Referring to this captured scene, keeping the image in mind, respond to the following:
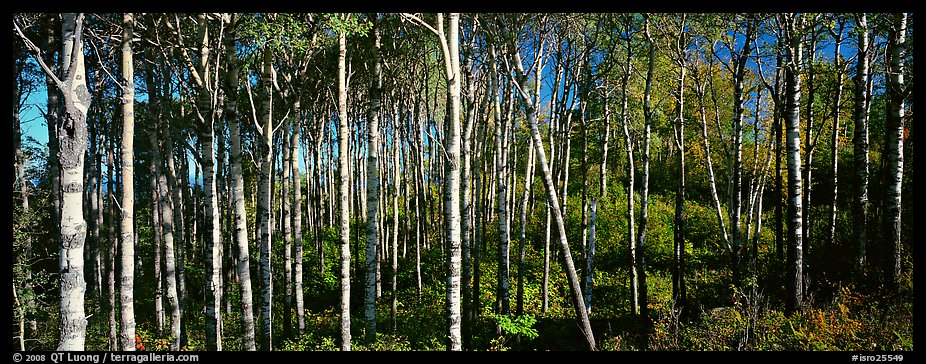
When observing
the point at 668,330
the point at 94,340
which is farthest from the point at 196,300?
the point at 668,330

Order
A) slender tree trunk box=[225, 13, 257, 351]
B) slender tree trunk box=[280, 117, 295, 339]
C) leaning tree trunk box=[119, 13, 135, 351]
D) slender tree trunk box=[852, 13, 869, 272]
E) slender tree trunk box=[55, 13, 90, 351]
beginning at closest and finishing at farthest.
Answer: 1. slender tree trunk box=[55, 13, 90, 351]
2. leaning tree trunk box=[119, 13, 135, 351]
3. slender tree trunk box=[225, 13, 257, 351]
4. slender tree trunk box=[852, 13, 869, 272]
5. slender tree trunk box=[280, 117, 295, 339]

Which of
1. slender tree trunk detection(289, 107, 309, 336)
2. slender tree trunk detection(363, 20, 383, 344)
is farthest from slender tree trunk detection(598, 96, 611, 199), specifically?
slender tree trunk detection(289, 107, 309, 336)

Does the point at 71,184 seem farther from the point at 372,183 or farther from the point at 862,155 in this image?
the point at 862,155

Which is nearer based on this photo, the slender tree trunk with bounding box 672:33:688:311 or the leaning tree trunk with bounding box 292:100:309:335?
the leaning tree trunk with bounding box 292:100:309:335

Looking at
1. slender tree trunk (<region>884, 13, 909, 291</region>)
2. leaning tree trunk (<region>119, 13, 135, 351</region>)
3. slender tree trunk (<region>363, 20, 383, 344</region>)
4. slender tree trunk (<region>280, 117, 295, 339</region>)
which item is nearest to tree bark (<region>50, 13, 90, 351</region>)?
leaning tree trunk (<region>119, 13, 135, 351</region>)

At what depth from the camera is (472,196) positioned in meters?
13.4

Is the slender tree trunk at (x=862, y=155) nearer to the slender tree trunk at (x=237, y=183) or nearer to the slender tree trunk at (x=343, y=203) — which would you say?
the slender tree trunk at (x=343, y=203)

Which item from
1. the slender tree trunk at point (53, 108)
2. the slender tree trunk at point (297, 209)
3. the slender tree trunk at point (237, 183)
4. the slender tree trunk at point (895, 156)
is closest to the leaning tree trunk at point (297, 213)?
the slender tree trunk at point (297, 209)

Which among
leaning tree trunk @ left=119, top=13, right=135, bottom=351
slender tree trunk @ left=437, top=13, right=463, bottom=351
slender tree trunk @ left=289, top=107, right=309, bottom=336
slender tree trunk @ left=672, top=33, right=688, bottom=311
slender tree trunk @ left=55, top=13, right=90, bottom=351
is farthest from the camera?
slender tree trunk @ left=672, top=33, right=688, bottom=311

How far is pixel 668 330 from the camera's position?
10.2 meters

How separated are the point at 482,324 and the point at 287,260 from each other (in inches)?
234

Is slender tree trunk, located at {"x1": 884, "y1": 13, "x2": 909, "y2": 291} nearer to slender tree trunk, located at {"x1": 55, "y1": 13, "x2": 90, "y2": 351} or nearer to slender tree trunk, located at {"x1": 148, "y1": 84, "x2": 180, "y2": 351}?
slender tree trunk, located at {"x1": 55, "y1": 13, "x2": 90, "y2": 351}

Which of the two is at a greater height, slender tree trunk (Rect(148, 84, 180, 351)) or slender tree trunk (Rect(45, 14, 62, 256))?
slender tree trunk (Rect(45, 14, 62, 256))

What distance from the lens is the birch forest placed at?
7.70m
